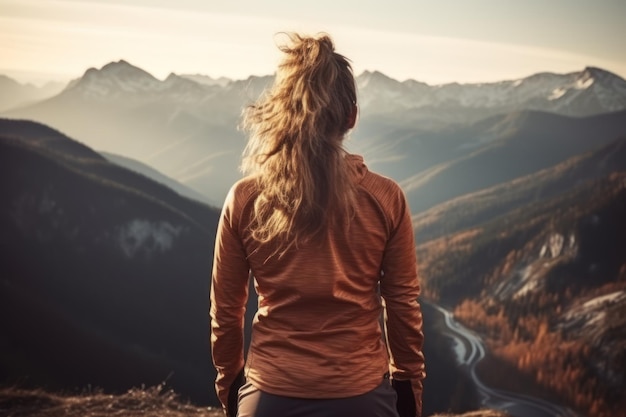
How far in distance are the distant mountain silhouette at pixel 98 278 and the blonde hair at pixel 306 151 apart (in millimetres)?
95556

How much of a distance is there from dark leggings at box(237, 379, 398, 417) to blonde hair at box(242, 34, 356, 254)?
1009mm

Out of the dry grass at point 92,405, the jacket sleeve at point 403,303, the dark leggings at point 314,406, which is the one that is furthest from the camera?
the dry grass at point 92,405

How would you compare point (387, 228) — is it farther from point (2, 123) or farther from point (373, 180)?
point (2, 123)

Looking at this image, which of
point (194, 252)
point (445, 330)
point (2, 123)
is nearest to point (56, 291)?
point (194, 252)

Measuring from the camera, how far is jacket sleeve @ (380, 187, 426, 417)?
3.76 m

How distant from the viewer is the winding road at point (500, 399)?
132000 mm

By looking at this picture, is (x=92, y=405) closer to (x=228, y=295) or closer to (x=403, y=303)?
(x=228, y=295)

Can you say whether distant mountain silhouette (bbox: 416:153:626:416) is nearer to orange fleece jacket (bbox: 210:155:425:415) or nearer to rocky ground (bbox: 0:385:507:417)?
rocky ground (bbox: 0:385:507:417)

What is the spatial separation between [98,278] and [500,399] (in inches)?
4159

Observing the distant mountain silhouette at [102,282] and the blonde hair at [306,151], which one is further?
the distant mountain silhouette at [102,282]

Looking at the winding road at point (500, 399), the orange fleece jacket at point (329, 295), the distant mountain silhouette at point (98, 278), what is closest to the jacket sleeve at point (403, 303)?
the orange fleece jacket at point (329, 295)

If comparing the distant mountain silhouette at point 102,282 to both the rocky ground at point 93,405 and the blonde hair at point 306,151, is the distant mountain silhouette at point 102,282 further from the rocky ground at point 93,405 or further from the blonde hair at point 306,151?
the blonde hair at point 306,151

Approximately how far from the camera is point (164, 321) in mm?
117562

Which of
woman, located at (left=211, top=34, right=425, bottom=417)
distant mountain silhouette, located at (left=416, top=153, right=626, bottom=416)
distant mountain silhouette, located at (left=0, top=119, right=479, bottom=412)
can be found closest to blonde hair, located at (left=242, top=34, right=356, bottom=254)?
woman, located at (left=211, top=34, right=425, bottom=417)
